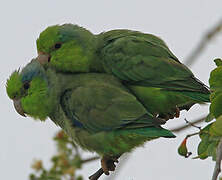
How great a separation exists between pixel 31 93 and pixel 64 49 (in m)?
0.54

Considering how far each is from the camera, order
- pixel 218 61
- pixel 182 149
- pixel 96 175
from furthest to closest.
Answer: pixel 96 175, pixel 182 149, pixel 218 61

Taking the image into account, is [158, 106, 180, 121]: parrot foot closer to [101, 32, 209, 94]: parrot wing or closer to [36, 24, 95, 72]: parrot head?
[101, 32, 209, 94]: parrot wing

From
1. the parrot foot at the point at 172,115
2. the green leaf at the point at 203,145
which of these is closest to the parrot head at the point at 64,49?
the parrot foot at the point at 172,115

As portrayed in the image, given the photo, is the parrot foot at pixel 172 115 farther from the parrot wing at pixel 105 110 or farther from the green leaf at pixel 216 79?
the green leaf at pixel 216 79

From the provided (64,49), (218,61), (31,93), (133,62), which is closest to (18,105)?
(31,93)

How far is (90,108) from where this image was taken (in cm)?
395

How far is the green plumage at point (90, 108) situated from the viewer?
3.77m

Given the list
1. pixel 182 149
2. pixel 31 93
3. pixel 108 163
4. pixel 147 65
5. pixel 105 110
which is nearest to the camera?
pixel 182 149

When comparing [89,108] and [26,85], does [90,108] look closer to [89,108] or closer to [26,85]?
→ [89,108]

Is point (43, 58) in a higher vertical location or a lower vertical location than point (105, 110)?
higher

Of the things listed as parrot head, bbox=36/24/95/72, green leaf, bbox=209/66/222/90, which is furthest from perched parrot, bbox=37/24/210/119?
green leaf, bbox=209/66/222/90

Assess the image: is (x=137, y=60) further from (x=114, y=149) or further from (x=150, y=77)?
(x=114, y=149)

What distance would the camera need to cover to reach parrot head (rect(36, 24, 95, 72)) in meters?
4.50

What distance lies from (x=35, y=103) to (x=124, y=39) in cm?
100
